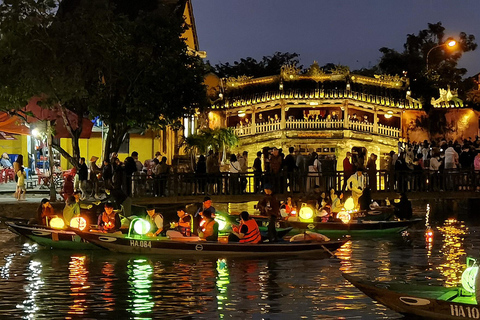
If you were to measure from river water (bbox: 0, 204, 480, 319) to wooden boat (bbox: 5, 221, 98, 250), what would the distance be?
10.0 inches

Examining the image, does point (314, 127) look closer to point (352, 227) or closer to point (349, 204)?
point (349, 204)

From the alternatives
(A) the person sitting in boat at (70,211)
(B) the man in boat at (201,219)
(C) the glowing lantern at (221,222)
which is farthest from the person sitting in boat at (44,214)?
(C) the glowing lantern at (221,222)

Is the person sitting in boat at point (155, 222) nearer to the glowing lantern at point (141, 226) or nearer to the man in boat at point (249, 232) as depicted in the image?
the glowing lantern at point (141, 226)

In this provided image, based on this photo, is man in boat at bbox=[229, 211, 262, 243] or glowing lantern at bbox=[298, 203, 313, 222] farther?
glowing lantern at bbox=[298, 203, 313, 222]

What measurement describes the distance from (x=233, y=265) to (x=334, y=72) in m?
23.7

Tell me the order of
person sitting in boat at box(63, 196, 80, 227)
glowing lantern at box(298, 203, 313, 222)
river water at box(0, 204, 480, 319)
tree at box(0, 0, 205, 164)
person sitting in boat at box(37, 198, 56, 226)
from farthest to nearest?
tree at box(0, 0, 205, 164) < glowing lantern at box(298, 203, 313, 222) < person sitting in boat at box(37, 198, 56, 226) < person sitting in boat at box(63, 196, 80, 227) < river water at box(0, 204, 480, 319)

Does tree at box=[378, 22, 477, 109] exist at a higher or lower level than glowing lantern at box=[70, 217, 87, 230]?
higher

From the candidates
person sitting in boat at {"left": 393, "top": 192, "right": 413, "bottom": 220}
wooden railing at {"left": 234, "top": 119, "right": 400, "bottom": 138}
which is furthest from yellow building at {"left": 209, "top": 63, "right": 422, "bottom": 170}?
person sitting in boat at {"left": 393, "top": 192, "right": 413, "bottom": 220}

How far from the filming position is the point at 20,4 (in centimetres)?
2622

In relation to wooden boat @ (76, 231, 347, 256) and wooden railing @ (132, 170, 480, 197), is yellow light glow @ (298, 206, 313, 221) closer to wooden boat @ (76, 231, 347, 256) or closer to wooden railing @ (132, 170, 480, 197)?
wooden railing @ (132, 170, 480, 197)

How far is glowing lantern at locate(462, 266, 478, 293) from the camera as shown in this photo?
39.2 feet

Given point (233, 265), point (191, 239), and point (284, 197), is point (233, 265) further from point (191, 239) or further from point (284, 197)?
point (284, 197)

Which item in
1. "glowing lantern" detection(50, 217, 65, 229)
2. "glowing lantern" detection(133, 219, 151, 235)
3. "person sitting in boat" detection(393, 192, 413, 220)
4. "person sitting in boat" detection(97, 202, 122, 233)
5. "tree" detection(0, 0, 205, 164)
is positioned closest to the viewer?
"glowing lantern" detection(133, 219, 151, 235)

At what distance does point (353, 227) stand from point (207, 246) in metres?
6.58
